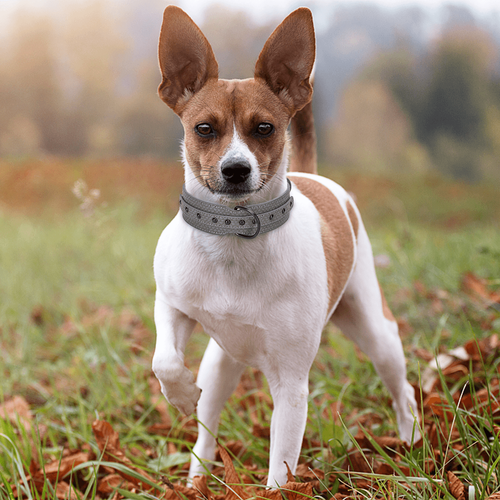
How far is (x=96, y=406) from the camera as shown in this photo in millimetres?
3023

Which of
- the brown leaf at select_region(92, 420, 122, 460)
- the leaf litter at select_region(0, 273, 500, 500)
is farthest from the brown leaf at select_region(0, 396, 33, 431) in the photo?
the brown leaf at select_region(92, 420, 122, 460)

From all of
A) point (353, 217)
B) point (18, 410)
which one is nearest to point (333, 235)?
point (353, 217)

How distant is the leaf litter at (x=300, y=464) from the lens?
1.84 meters

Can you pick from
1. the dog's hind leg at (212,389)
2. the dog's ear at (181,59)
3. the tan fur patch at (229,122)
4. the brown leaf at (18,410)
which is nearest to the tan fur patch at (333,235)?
the tan fur patch at (229,122)

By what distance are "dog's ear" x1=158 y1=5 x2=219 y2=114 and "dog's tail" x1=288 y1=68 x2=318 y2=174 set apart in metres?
0.82

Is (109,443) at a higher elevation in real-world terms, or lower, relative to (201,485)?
lower

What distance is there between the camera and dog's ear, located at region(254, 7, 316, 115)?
179 cm

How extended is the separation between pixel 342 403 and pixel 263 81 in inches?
72.3

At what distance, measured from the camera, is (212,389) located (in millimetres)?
2283

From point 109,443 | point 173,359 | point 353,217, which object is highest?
point 353,217

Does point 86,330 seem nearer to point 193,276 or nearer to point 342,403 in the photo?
point 342,403

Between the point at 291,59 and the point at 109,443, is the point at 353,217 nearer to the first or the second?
the point at 291,59

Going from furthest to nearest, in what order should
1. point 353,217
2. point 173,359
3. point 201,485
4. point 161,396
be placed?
1. point 161,396
2. point 353,217
3. point 201,485
4. point 173,359

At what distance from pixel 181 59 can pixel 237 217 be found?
0.63 m
